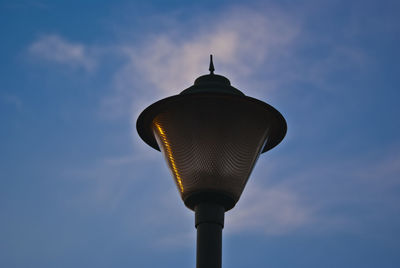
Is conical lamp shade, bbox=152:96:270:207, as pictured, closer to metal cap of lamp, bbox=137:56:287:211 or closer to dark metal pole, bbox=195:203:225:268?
metal cap of lamp, bbox=137:56:287:211

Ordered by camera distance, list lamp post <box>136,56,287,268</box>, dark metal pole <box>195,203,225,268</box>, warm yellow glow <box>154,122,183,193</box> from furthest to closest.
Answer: warm yellow glow <box>154,122,183,193</box>
lamp post <box>136,56,287,268</box>
dark metal pole <box>195,203,225,268</box>

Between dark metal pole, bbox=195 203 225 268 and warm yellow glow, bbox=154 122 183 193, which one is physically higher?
warm yellow glow, bbox=154 122 183 193

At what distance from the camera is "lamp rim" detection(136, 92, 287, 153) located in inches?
178

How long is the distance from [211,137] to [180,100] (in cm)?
36

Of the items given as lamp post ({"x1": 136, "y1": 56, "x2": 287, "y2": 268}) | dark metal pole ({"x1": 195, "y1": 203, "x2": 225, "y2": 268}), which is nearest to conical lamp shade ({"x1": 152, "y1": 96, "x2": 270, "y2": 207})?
lamp post ({"x1": 136, "y1": 56, "x2": 287, "y2": 268})

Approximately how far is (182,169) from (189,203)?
0.23m

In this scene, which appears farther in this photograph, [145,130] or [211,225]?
[145,130]

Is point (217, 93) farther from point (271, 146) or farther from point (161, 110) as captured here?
point (271, 146)

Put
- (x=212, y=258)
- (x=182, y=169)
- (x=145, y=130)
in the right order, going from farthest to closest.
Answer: (x=145, y=130) → (x=182, y=169) → (x=212, y=258)

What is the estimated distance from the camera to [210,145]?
4.37 metres

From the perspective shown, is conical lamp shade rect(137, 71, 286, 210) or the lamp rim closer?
conical lamp shade rect(137, 71, 286, 210)

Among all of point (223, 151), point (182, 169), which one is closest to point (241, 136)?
point (223, 151)

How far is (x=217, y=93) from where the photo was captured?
4.51 m

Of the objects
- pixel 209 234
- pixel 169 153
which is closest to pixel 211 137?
pixel 169 153
